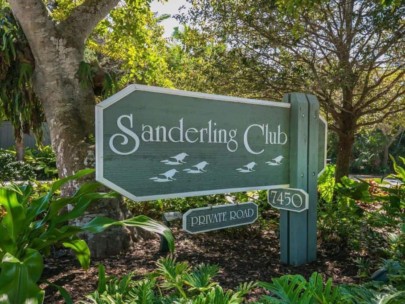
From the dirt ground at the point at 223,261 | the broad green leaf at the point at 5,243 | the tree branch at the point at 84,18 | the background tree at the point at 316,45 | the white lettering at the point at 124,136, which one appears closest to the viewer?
the broad green leaf at the point at 5,243

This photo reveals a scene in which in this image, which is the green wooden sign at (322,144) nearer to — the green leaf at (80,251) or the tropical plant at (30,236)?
the tropical plant at (30,236)

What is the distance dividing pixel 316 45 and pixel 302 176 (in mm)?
4193

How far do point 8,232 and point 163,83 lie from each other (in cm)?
738

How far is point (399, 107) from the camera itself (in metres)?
7.51

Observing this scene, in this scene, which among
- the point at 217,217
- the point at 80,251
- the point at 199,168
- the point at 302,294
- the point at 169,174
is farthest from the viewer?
the point at 217,217

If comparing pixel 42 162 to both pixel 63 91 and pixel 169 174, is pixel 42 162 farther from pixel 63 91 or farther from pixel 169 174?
pixel 169 174

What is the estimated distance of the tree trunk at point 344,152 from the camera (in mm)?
7430

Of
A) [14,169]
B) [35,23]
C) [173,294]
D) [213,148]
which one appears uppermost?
[35,23]

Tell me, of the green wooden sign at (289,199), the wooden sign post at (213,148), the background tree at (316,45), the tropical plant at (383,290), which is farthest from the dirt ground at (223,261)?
the background tree at (316,45)

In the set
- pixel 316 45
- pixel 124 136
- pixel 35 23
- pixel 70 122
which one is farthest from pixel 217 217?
pixel 316 45

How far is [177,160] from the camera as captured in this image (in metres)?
2.82

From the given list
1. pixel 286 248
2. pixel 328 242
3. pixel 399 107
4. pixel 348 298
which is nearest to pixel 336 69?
pixel 399 107

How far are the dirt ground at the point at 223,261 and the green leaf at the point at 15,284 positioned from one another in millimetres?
777

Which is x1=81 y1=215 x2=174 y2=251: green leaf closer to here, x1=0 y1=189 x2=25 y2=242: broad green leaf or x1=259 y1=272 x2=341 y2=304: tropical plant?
x1=0 y1=189 x2=25 y2=242: broad green leaf
